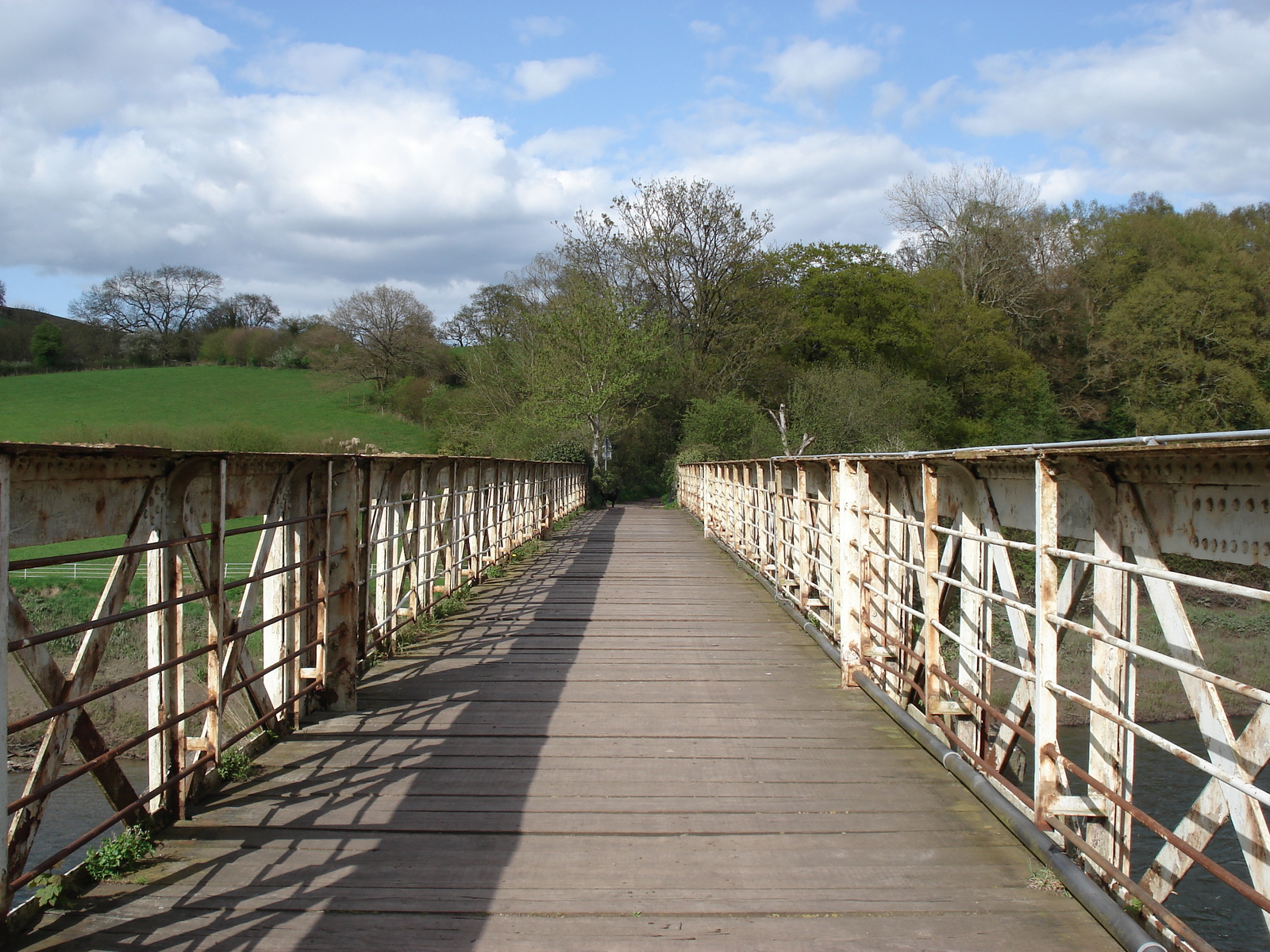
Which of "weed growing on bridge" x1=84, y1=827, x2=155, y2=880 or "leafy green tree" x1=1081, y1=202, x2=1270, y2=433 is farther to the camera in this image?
"leafy green tree" x1=1081, y1=202, x2=1270, y2=433

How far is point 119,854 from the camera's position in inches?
102

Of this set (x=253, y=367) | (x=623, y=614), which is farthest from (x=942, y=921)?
(x=253, y=367)

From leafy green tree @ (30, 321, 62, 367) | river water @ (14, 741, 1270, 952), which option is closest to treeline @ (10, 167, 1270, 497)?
river water @ (14, 741, 1270, 952)

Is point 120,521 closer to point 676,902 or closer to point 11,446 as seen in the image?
point 11,446

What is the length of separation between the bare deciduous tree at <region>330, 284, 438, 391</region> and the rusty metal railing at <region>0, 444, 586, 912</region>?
42125 mm

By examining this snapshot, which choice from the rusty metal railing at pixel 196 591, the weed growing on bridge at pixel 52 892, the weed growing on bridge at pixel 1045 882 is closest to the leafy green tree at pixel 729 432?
the rusty metal railing at pixel 196 591

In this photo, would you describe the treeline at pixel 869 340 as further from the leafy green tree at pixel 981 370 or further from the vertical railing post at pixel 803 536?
the vertical railing post at pixel 803 536

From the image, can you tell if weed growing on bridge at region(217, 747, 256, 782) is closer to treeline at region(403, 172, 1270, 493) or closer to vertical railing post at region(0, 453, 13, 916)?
vertical railing post at region(0, 453, 13, 916)

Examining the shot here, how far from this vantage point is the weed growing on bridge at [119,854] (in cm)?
253

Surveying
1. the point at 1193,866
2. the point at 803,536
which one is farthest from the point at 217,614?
the point at 1193,866

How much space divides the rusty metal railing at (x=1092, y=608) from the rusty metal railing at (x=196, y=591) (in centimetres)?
255

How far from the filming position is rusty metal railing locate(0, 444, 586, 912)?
2.28 meters

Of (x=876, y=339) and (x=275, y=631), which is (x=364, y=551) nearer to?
(x=275, y=631)

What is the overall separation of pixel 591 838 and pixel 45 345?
56989 millimetres
